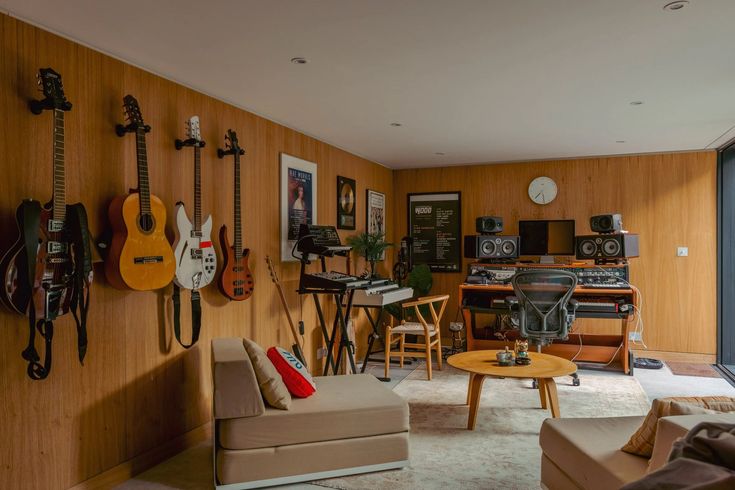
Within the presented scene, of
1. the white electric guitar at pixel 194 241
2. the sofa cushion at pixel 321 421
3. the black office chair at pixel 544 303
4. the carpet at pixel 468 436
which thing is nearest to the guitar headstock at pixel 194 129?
the white electric guitar at pixel 194 241

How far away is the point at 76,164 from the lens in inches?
103

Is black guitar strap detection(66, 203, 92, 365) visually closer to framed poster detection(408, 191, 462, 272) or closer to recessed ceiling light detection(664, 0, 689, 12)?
recessed ceiling light detection(664, 0, 689, 12)

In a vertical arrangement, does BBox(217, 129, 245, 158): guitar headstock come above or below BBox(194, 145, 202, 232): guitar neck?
above

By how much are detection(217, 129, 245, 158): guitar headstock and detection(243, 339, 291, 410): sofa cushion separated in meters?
1.43

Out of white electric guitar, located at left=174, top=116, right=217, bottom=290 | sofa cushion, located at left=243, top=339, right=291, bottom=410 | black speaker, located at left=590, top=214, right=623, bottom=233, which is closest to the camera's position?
sofa cushion, located at left=243, top=339, right=291, bottom=410

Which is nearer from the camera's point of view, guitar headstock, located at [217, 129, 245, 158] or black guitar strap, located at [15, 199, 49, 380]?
black guitar strap, located at [15, 199, 49, 380]

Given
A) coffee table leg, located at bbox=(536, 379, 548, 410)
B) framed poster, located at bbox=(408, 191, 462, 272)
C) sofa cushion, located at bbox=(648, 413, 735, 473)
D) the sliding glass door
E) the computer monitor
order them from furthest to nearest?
framed poster, located at bbox=(408, 191, 462, 272), the computer monitor, the sliding glass door, coffee table leg, located at bbox=(536, 379, 548, 410), sofa cushion, located at bbox=(648, 413, 735, 473)

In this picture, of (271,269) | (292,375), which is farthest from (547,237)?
(292,375)

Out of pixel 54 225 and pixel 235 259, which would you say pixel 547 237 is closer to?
pixel 235 259

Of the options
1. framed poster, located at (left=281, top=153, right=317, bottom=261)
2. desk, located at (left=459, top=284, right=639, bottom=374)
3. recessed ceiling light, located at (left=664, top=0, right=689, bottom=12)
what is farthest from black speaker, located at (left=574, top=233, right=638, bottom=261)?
recessed ceiling light, located at (left=664, top=0, right=689, bottom=12)

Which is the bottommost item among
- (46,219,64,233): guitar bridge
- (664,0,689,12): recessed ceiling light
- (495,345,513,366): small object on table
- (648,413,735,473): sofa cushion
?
(495,345,513,366): small object on table

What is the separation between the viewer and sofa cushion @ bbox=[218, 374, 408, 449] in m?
2.70

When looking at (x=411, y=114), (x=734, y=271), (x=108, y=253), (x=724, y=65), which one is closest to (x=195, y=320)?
(x=108, y=253)

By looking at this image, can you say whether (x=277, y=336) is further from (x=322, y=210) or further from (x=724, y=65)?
(x=724, y=65)
